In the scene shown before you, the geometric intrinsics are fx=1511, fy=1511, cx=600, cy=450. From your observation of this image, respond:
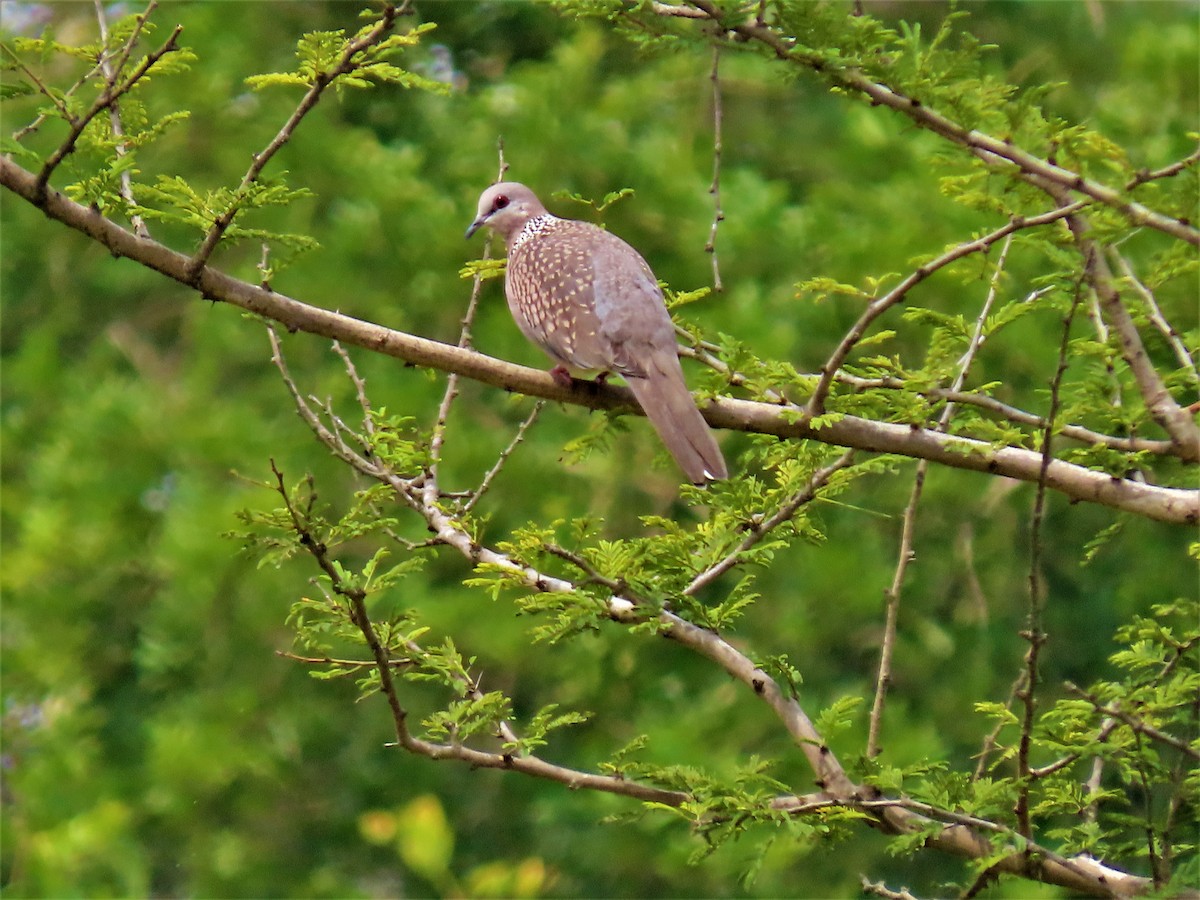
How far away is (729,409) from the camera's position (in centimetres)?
276

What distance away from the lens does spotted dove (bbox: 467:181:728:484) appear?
309 centimetres

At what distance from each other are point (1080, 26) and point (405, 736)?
8.18m

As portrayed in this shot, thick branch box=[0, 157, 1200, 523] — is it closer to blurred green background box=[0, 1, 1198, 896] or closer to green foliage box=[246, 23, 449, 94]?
green foliage box=[246, 23, 449, 94]

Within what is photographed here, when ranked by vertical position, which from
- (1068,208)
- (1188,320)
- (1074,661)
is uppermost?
(1068,208)

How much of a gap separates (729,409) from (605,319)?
93 cm

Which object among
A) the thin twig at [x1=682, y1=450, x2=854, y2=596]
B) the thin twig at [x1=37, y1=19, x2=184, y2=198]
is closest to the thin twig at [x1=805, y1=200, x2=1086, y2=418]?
the thin twig at [x1=682, y1=450, x2=854, y2=596]

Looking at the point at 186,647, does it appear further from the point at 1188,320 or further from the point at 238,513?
the point at 238,513

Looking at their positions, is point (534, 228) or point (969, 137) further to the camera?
point (534, 228)

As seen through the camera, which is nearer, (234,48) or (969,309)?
(969,309)

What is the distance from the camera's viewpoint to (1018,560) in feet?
25.0

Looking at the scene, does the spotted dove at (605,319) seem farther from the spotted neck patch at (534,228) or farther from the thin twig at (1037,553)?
the thin twig at (1037,553)

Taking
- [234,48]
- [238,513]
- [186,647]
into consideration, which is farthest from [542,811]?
[238,513]

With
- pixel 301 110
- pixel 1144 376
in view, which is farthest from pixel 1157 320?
pixel 301 110

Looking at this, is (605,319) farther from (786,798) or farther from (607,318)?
(786,798)
